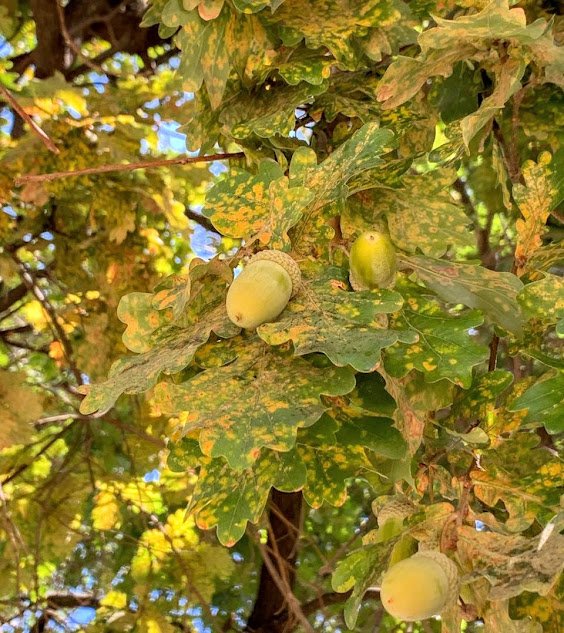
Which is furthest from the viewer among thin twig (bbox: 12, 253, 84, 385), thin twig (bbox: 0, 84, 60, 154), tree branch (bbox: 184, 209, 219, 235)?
tree branch (bbox: 184, 209, 219, 235)

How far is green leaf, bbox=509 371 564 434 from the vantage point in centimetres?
59

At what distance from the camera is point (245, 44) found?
853 millimetres

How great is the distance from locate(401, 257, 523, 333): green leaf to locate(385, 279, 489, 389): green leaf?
0.08ft

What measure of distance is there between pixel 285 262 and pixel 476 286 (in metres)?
0.19

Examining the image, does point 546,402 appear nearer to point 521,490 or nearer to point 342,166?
point 521,490

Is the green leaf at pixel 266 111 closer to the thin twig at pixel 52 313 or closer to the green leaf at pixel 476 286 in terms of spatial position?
the green leaf at pixel 476 286

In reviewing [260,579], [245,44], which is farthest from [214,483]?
[260,579]

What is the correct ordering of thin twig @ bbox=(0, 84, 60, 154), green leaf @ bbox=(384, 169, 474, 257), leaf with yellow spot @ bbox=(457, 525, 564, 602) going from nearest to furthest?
leaf with yellow spot @ bbox=(457, 525, 564, 602), green leaf @ bbox=(384, 169, 474, 257), thin twig @ bbox=(0, 84, 60, 154)

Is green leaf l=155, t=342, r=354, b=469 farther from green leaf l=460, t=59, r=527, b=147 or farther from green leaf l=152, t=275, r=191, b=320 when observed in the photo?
green leaf l=460, t=59, r=527, b=147

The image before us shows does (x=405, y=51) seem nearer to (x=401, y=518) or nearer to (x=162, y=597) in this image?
(x=401, y=518)

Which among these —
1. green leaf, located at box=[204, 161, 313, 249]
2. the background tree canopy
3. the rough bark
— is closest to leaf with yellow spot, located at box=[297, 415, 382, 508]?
the background tree canopy

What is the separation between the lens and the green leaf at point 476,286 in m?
0.64

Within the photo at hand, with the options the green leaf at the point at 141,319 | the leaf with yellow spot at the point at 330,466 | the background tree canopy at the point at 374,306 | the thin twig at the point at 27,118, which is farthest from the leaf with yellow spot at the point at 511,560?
the thin twig at the point at 27,118

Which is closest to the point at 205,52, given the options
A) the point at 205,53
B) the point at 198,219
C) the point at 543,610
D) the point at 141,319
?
the point at 205,53
